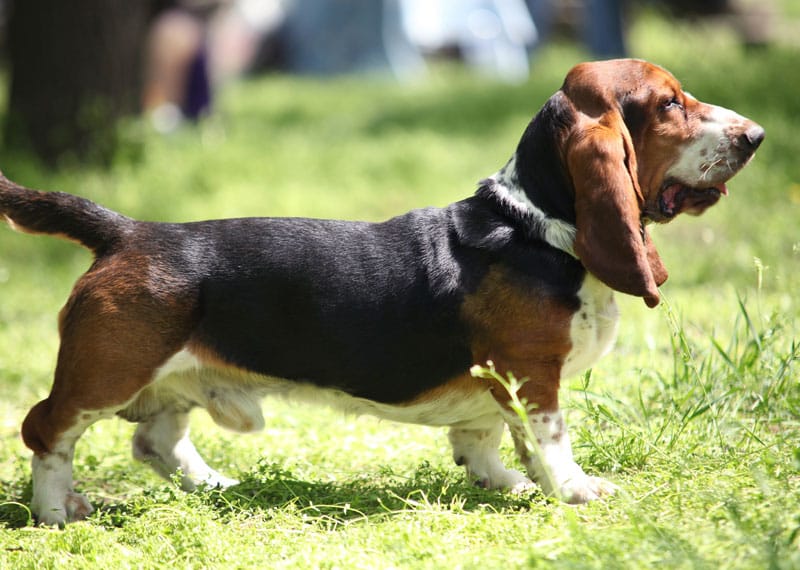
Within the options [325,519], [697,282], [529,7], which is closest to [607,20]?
[529,7]

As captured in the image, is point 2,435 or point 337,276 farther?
point 2,435

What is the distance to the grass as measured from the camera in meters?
3.11

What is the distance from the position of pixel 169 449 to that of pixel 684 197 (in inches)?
85.1

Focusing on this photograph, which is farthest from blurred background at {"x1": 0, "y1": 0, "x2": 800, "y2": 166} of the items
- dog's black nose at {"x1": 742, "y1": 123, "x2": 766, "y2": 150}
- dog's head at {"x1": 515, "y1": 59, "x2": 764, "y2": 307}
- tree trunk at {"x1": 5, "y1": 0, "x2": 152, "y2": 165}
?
dog's black nose at {"x1": 742, "y1": 123, "x2": 766, "y2": 150}

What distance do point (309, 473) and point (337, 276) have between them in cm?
85

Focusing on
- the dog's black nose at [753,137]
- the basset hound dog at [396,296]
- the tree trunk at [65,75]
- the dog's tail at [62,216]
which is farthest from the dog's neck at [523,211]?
the tree trunk at [65,75]

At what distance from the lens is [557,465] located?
140 inches

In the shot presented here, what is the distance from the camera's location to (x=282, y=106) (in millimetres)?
12719

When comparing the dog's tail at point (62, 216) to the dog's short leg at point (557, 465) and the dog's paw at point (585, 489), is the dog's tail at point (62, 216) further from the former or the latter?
the dog's paw at point (585, 489)

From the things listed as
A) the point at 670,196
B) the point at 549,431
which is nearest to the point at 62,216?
the point at 549,431

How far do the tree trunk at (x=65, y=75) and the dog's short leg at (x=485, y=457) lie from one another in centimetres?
563

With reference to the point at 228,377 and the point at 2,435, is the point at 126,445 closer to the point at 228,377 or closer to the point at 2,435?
the point at 2,435

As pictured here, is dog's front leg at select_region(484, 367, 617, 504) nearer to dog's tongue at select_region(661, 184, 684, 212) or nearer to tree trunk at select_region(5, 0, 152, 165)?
dog's tongue at select_region(661, 184, 684, 212)

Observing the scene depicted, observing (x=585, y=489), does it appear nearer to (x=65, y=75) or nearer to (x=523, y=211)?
(x=523, y=211)
